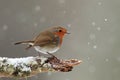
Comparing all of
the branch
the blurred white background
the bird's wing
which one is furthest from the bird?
the blurred white background

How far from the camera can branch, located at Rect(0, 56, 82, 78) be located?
353 centimetres

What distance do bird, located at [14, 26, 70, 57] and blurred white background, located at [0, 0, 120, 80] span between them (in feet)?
13.8

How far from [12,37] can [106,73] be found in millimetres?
2497

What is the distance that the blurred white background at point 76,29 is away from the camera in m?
8.91

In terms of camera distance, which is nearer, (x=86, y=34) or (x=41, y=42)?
(x=41, y=42)

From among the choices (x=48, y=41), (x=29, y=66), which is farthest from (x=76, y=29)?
(x=29, y=66)

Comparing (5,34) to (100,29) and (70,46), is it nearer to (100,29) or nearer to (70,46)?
(70,46)

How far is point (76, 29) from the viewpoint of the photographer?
1045cm

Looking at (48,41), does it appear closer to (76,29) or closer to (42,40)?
(42,40)

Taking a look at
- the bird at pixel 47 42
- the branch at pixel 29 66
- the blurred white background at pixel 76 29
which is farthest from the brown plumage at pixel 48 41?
the blurred white background at pixel 76 29

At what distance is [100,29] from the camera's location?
11281mm

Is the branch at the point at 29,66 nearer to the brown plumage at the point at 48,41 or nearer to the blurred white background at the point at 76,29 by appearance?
the brown plumage at the point at 48,41

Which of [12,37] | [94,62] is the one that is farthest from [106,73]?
[12,37]

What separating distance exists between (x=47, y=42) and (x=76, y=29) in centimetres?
663
